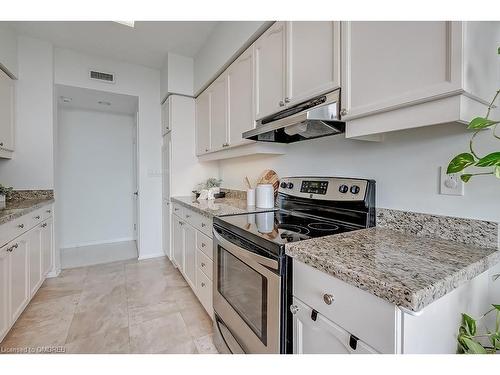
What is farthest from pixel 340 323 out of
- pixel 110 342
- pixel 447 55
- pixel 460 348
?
pixel 110 342

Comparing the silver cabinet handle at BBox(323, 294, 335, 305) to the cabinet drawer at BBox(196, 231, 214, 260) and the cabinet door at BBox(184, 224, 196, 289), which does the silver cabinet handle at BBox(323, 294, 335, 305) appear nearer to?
the cabinet drawer at BBox(196, 231, 214, 260)

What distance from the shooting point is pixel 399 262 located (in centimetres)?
76

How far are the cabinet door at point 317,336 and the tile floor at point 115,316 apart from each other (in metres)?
0.95

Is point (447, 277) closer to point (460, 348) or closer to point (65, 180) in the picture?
point (460, 348)

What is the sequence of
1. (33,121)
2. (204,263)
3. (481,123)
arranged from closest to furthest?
(481,123) < (204,263) < (33,121)

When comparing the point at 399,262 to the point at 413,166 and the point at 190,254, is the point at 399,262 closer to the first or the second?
the point at 413,166

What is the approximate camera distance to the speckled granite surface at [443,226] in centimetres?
90

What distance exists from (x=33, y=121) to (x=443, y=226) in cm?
367

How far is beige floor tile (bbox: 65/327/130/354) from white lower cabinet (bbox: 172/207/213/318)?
1.91 ft

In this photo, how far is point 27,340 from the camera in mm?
1651

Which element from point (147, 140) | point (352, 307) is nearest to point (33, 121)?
point (147, 140)

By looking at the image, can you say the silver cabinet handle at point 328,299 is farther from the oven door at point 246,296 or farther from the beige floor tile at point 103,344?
the beige floor tile at point 103,344

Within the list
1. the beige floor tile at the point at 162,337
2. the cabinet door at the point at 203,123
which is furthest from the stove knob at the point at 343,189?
the cabinet door at the point at 203,123
